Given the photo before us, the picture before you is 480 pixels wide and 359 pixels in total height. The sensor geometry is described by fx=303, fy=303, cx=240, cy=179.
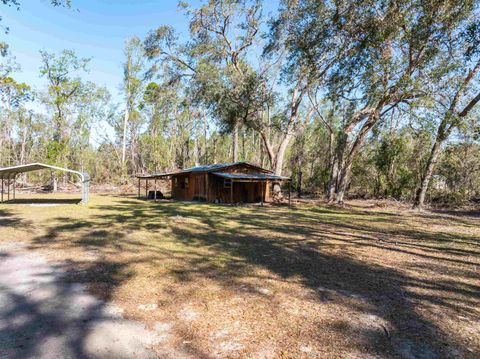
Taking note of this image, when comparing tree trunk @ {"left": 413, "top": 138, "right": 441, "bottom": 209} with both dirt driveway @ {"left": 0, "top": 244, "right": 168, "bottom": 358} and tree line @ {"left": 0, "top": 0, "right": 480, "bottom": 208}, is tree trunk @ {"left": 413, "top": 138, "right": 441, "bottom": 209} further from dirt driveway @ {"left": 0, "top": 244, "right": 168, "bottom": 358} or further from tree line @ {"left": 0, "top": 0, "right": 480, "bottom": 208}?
dirt driveway @ {"left": 0, "top": 244, "right": 168, "bottom": 358}

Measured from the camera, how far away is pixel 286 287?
466 cm

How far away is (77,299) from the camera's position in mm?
4078

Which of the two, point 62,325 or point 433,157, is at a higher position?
point 433,157

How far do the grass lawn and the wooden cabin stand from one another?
12.8 m

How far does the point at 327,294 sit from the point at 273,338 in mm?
1578

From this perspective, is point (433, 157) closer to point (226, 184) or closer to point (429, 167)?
point (429, 167)

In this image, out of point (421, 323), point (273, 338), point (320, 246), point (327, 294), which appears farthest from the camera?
point (320, 246)

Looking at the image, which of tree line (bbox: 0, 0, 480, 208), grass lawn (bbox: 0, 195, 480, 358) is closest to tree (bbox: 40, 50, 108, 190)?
tree line (bbox: 0, 0, 480, 208)

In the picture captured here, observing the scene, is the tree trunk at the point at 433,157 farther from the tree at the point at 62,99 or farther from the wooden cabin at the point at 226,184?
the tree at the point at 62,99

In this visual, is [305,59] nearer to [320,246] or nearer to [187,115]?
[320,246]

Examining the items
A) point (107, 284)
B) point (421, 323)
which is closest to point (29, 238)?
point (107, 284)

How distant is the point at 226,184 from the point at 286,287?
18.2 meters

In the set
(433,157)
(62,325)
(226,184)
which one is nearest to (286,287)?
(62,325)

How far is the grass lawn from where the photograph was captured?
121 inches
